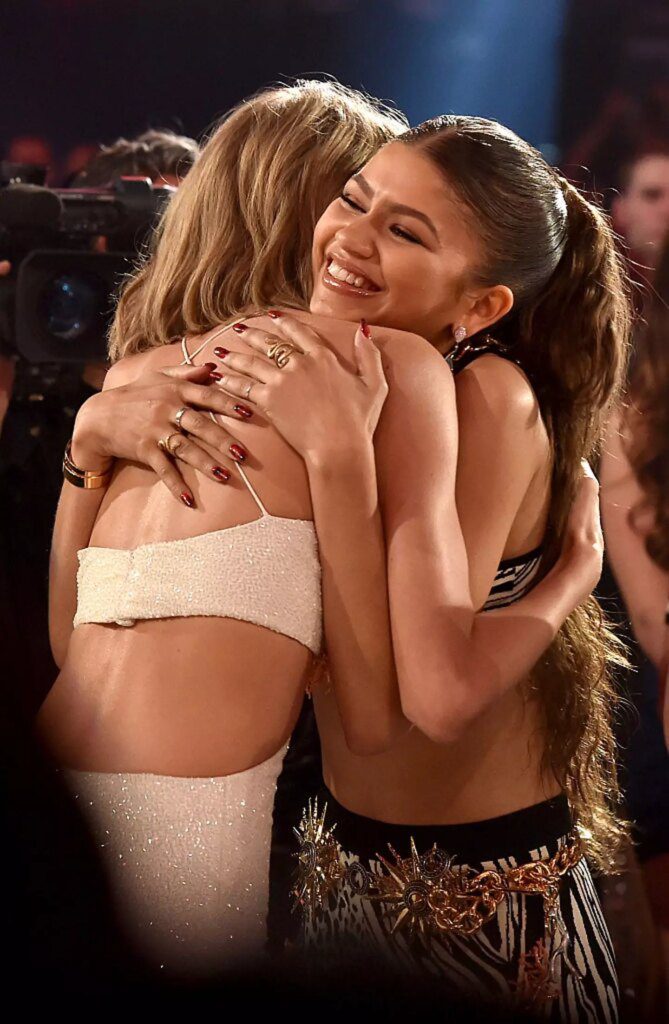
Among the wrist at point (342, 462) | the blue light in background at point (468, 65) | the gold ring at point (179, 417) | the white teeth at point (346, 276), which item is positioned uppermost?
the blue light in background at point (468, 65)

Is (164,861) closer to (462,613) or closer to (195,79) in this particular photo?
(462,613)

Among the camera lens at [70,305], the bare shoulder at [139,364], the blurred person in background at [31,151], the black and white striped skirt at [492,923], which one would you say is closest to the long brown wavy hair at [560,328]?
the black and white striped skirt at [492,923]

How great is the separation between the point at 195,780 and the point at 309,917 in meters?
0.45

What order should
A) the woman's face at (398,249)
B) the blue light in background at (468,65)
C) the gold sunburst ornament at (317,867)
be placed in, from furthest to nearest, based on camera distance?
the blue light in background at (468,65), the gold sunburst ornament at (317,867), the woman's face at (398,249)

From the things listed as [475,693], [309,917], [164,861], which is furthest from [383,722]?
[309,917]

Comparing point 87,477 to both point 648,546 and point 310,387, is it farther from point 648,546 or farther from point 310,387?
point 648,546

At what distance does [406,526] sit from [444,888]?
1.67 feet

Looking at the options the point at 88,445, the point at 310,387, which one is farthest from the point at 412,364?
the point at 88,445

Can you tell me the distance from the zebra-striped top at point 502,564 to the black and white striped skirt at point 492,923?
271 mm

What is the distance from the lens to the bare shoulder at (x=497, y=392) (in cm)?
126

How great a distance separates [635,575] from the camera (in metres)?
1.81

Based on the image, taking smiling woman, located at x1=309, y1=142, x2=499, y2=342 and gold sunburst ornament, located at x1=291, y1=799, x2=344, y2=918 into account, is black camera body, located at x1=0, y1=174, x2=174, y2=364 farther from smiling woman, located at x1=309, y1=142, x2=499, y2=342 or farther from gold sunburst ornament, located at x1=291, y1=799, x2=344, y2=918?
gold sunburst ornament, located at x1=291, y1=799, x2=344, y2=918

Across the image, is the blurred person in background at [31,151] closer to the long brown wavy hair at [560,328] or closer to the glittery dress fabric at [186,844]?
the long brown wavy hair at [560,328]

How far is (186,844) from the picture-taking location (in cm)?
114
